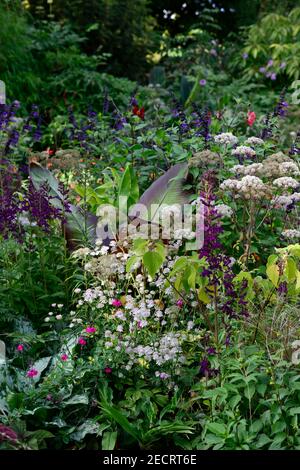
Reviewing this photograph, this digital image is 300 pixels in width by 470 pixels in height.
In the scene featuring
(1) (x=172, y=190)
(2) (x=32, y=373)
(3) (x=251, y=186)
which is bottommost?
(2) (x=32, y=373)

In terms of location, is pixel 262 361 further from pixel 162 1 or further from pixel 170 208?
pixel 162 1

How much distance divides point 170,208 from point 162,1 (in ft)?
40.7

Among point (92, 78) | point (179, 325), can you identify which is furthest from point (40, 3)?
point (179, 325)

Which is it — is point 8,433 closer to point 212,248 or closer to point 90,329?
point 90,329

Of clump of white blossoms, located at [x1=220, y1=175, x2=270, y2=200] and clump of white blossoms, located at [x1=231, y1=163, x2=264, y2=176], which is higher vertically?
clump of white blossoms, located at [x1=231, y1=163, x2=264, y2=176]

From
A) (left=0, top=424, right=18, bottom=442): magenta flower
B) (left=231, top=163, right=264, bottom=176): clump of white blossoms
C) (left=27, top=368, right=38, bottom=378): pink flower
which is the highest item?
(left=231, top=163, right=264, bottom=176): clump of white blossoms

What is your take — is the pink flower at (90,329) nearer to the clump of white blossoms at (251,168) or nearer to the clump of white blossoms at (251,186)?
the clump of white blossoms at (251,186)

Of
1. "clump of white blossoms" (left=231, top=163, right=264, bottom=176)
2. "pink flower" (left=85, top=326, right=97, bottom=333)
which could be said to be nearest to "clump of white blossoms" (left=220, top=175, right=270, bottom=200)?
"clump of white blossoms" (left=231, top=163, right=264, bottom=176)

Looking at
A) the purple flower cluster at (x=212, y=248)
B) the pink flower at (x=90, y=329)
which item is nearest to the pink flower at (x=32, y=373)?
the pink flower at (x=90, y=329)

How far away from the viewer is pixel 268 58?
1108 cm

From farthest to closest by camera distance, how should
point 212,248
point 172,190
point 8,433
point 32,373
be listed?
point 172,190
point 32,373
point 212,248
point 8,433

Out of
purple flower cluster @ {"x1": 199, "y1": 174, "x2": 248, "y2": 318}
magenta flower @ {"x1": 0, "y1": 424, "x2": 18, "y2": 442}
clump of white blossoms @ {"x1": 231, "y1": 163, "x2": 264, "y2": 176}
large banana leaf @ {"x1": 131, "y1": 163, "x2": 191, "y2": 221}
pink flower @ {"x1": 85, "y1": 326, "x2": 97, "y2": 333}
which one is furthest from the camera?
large banana leaf @ {"x1": 131, "y1": 163, "x2": 191, "y2": 221}

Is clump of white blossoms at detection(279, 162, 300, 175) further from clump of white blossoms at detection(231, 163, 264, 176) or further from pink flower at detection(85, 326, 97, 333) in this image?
pink flower at detection(85, 326, 97, 333)

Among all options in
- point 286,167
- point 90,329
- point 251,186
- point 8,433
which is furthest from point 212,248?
point 8,433
